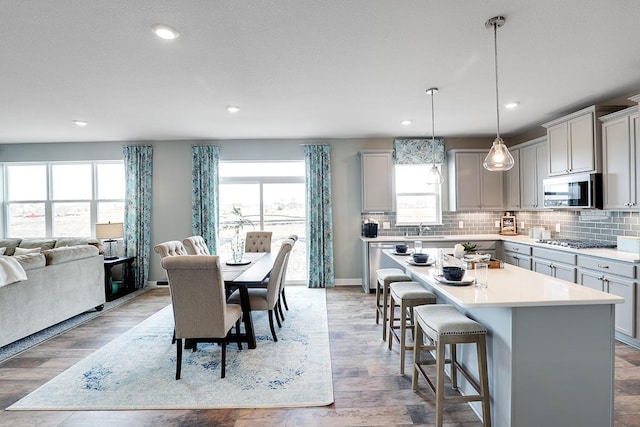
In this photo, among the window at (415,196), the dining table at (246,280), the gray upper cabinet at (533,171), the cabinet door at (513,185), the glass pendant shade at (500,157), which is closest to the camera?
the glass pendant shade at (500,157)

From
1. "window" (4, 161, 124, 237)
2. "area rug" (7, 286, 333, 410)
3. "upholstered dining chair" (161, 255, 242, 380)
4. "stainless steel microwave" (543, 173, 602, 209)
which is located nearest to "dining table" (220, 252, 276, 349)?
"area rug" (7, 286, 333, 410)

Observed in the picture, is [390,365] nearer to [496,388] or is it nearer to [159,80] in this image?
[496,388]

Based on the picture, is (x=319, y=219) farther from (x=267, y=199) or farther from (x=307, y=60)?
(x=307, y=60)

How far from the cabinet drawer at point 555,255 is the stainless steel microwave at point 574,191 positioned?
608mm

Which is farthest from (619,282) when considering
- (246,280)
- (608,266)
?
(246,280)

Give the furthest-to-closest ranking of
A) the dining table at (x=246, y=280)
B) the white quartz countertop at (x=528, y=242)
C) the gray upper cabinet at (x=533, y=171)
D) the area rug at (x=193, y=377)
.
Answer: the gray upper cabinet at (x=533, y=171) → the white quartz countertop at (x=528, y=242) → the dining table at (x=246, y=280) → the area rug at (x=193, y=377)

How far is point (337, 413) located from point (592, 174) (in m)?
3.89

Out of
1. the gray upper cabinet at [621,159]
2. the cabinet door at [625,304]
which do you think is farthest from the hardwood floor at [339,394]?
the gray upper cabinet at [621,159]

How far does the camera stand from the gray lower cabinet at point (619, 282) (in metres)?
3.03

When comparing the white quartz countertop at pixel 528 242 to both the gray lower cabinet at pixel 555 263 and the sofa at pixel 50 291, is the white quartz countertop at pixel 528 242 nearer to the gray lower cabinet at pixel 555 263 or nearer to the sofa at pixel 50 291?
the gray lower cabinet at pixel 555 263

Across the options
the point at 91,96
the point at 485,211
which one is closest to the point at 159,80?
the point at 91,96

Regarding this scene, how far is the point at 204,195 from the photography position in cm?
565

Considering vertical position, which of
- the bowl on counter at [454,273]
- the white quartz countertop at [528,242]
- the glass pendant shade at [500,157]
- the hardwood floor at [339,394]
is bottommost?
the hardwood floor at [339,394]

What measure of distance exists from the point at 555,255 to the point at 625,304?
89cm
